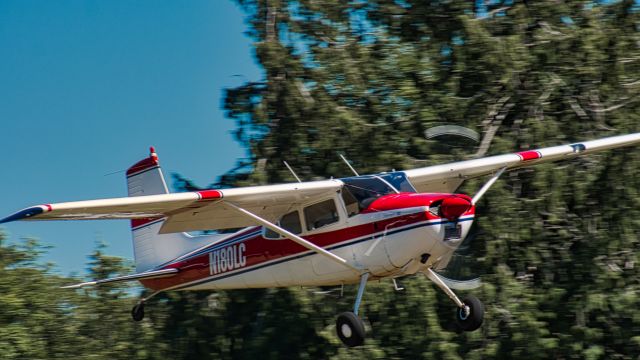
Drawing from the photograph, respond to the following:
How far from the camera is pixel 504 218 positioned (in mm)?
14516

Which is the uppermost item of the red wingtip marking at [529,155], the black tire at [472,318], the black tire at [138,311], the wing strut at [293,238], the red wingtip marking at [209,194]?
the red wingtip marking at [529,155]

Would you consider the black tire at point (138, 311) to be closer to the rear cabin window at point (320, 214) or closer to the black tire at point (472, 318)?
the rear cabin window at point (320, 214)

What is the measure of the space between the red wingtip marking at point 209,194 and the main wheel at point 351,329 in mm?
2056

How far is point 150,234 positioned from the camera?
14.7 m

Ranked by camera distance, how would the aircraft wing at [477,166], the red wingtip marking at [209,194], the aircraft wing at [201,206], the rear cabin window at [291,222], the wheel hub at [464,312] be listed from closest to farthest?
the aircraft wing at [201,206] → the red wingtip marking at [209,194] → the wheel hub at [464,312] → the rear cabin window at [291,222] → the aircraft wing at [477,166]

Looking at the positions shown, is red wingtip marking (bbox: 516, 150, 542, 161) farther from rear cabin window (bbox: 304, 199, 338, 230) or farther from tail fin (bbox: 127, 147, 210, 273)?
tail fin (bbox: 127, 147, 210, 273)

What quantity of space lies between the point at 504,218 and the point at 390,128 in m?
2.62

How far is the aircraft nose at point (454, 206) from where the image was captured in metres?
10.2

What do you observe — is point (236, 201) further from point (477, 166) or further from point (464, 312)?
point (477, 166)

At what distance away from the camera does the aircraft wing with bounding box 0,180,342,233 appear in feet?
31.7

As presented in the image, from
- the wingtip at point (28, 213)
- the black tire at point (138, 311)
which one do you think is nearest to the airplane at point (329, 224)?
the wingtip at point (28, 213)

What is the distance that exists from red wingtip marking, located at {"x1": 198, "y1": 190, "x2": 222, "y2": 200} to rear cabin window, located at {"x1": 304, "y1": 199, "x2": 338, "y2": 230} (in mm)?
1307

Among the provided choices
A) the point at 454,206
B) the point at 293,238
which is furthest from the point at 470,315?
the point at 293,238

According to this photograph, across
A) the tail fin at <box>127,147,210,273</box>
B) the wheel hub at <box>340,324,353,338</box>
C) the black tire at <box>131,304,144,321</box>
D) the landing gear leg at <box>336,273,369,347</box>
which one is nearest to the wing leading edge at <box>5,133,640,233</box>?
the landing gear leg at <box>336,273,369,347</box>
